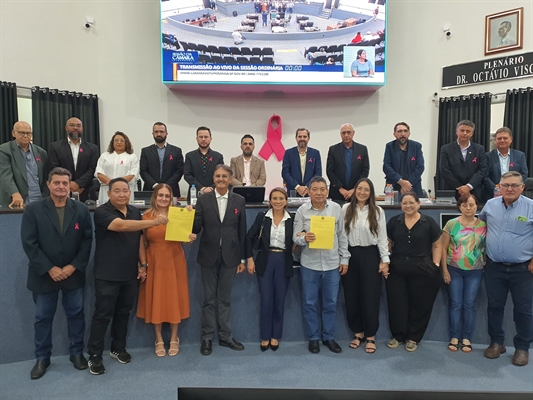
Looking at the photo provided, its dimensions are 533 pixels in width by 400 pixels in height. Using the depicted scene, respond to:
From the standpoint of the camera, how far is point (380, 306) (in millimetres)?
3543

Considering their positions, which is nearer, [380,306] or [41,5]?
[380,306]

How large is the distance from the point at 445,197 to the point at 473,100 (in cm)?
340

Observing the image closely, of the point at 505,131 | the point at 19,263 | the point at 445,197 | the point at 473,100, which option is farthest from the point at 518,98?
the point at 19,263

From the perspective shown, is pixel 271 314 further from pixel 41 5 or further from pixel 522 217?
pixel 41 5

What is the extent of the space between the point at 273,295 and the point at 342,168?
5.79 feet

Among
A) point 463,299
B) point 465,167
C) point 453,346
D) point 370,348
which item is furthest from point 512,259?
point 370,348

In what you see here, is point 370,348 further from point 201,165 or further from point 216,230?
point 201,165

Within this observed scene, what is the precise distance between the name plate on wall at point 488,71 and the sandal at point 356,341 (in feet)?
16.6

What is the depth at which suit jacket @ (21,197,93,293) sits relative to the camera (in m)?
2.71

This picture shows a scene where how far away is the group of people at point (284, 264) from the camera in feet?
9.46

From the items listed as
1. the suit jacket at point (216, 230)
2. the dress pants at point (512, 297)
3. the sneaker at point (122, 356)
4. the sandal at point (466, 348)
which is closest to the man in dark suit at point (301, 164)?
the suit jacket at point (216, 230)

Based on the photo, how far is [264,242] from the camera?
3221 mm

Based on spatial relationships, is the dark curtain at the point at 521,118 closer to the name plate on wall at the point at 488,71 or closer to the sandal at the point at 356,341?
the name plate on wall at the point at 488,71

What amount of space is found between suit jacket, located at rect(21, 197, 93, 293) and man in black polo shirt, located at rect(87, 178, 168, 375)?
12 centimetres
